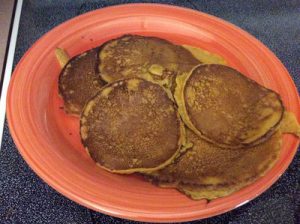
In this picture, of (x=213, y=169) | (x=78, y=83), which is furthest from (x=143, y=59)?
(x=213, y=169)

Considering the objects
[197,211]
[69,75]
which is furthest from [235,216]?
[69,75]

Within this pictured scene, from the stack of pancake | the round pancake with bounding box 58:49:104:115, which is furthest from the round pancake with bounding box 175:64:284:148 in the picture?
the round pancake with bounding box 58:49:104:115

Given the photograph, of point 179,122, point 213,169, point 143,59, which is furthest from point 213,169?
point 143,59

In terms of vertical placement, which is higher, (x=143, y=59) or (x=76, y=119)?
(x=143, y=59)

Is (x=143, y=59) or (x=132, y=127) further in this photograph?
(x=143, y=59)

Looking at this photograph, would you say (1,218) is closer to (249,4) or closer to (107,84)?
(107,84)

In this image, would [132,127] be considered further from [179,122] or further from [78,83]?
[78,83]
